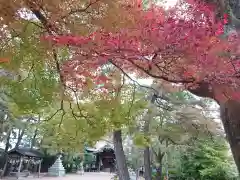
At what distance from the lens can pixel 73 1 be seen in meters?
3.31

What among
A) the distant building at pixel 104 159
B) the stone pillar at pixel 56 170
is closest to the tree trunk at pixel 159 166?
the stone pillar at pixel 56 170

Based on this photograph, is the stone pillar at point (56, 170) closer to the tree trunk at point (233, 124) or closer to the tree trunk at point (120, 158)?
the tree trunk at point (120, 158)

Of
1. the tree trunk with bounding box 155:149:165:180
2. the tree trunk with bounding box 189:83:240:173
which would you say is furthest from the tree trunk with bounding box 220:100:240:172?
the tree trunk with bounding box 155:149:165:180

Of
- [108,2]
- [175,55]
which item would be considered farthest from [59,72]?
[175,55]

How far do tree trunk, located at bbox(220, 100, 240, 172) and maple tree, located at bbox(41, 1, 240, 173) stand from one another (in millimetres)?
31

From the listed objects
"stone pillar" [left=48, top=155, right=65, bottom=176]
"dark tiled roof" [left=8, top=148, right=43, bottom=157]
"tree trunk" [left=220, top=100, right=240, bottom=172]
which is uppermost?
"dark tiled roof" [left=8, top=148, right=43, bottom=157]

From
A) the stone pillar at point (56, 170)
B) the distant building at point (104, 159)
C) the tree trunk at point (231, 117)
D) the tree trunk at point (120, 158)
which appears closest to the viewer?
the tree trunk at point (231, 117)

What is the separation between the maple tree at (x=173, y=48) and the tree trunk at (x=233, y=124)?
3 centimetres

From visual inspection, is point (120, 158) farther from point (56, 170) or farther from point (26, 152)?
point (56, 170)

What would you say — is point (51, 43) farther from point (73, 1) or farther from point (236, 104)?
point (236, 104)

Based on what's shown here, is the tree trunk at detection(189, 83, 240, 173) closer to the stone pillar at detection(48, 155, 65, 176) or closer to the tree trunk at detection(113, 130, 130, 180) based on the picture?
the tree trunk at detection(113, 130, 130, 180)

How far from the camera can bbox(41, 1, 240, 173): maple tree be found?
3.13 m

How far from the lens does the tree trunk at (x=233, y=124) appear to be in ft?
13.0

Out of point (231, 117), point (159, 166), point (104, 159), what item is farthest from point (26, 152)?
point (231, 117)
